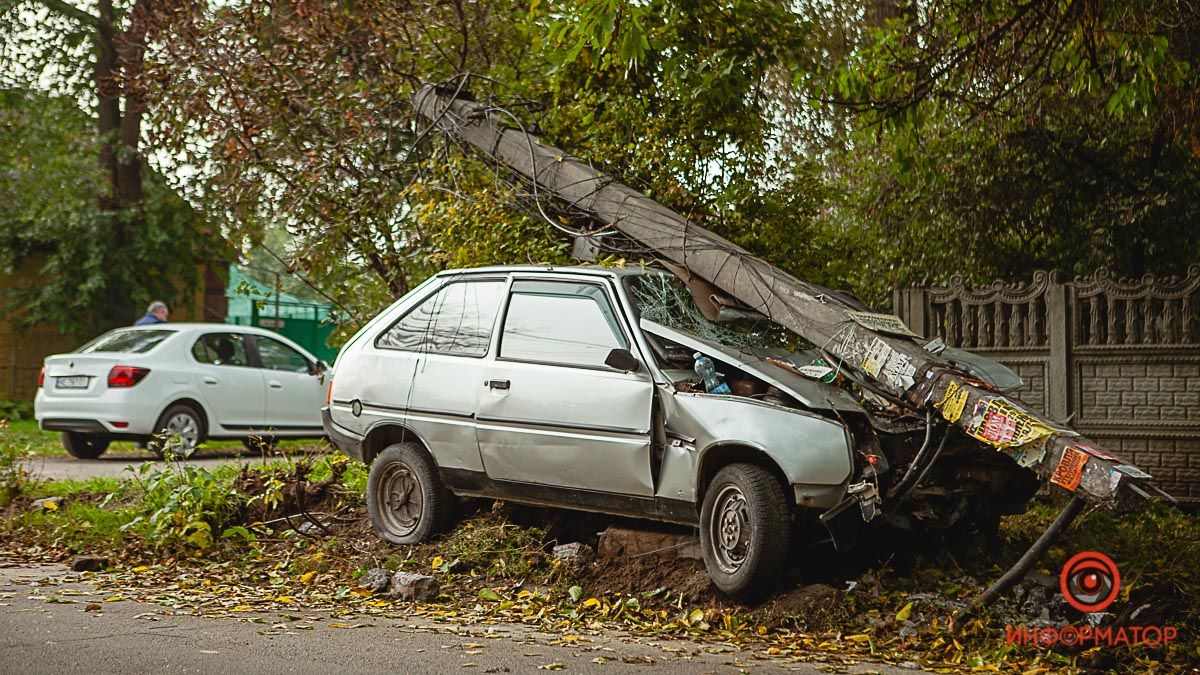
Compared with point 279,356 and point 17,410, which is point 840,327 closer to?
point 279,356

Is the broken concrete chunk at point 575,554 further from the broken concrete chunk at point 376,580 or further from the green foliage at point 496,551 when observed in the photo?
the broken concrete chunk at point 376,580

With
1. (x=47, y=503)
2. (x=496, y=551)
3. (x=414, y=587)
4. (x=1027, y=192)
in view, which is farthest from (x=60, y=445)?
(x=1027, y=192)

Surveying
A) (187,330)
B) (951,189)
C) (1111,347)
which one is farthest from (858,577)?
Answer: (187,330)

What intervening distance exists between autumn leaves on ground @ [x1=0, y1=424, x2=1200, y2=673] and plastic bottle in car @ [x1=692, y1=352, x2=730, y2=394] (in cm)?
101

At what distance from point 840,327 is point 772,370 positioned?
696 millimetres

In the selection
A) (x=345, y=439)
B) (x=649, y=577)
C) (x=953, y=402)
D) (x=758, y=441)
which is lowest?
(x=649, y=577)

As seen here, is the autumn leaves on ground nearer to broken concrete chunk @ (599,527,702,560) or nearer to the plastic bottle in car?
broken concrete chunk @ (599,527,702,560)

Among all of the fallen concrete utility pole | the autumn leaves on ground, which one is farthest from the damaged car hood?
the autumn leaves on ground

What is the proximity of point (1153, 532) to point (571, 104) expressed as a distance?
18.8 feet

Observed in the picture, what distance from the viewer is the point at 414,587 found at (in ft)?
23.3

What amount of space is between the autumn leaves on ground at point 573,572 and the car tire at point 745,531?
0.20 metres

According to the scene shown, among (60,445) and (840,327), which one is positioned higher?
(840,327)

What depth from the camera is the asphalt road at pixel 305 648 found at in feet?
17.6

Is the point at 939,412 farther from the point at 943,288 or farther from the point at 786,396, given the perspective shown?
the point at 943,288
